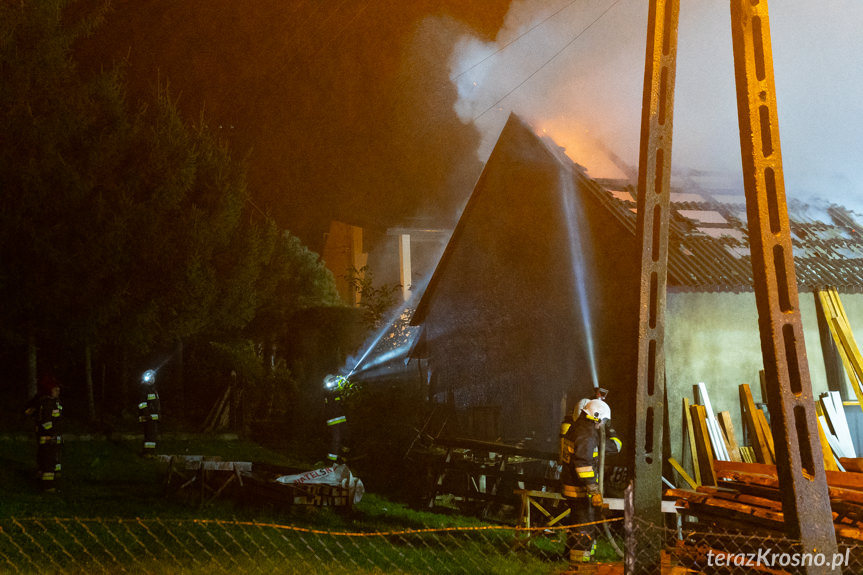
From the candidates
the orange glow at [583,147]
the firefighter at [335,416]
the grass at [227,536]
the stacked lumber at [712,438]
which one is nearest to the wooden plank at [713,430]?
the stacked lumber at [712,438]

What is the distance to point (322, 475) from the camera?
1065 centimetres

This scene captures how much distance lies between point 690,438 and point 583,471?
408 cm

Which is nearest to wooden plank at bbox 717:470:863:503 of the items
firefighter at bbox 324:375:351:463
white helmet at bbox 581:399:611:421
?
white helmet at bbox 581:399:611:421

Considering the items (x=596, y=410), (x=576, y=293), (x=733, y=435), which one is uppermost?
(x=576, y=293)

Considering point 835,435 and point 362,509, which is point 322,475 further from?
point 835,435

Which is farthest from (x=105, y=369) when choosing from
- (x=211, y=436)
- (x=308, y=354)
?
(x=308, y=354)

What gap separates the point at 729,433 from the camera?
11859 millimetres

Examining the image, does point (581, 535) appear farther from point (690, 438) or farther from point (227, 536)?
point (690, 438)

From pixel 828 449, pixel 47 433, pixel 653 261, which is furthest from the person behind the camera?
pixel 47 433

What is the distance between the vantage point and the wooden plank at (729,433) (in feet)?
38.4

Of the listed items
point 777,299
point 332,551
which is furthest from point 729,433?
point 777,299

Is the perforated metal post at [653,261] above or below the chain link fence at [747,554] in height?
above

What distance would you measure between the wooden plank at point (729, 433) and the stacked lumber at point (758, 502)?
293 cm

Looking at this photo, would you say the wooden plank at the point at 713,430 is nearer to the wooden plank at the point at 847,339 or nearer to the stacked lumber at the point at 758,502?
the wooden plank at the point at 847,339
